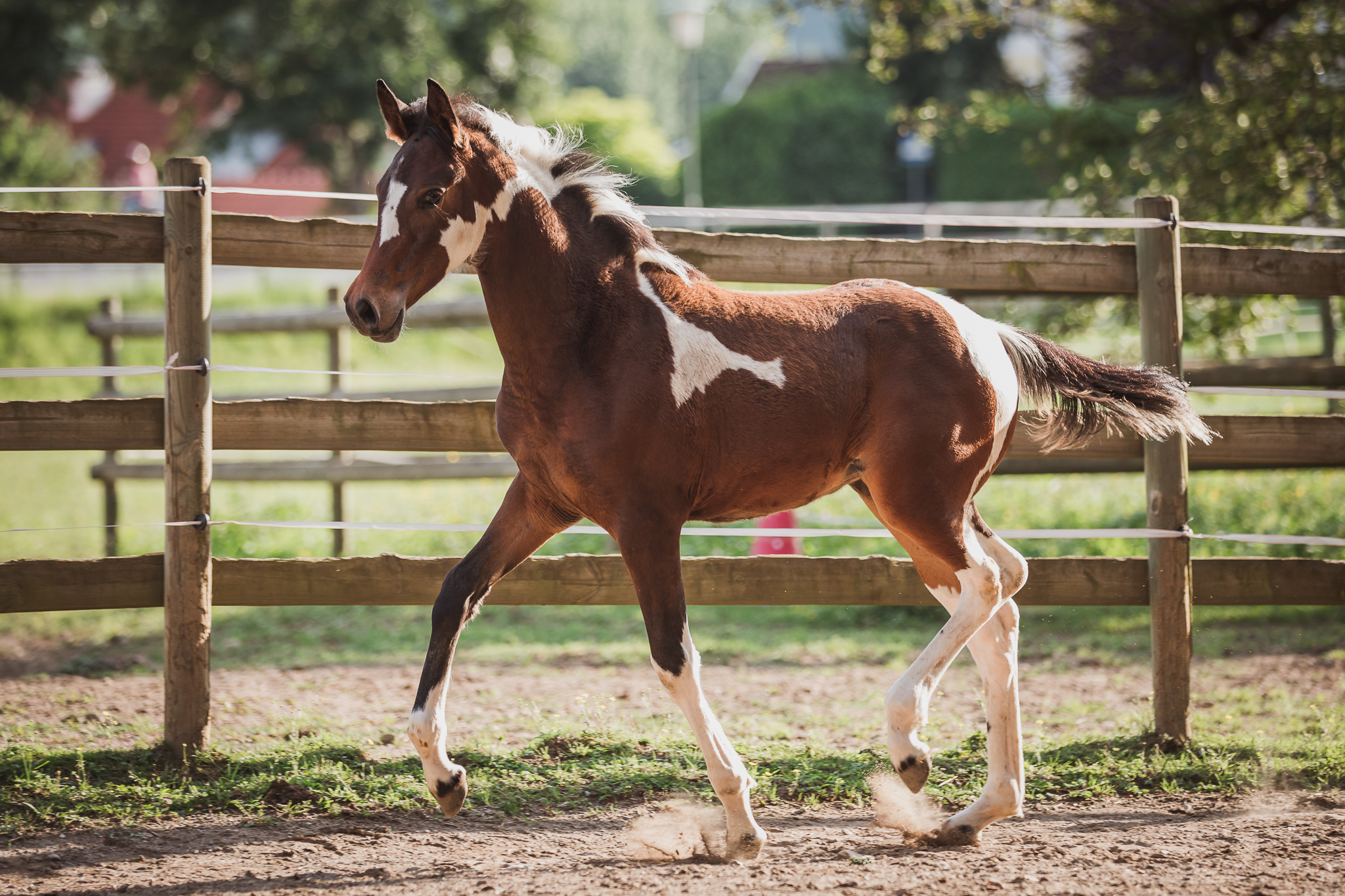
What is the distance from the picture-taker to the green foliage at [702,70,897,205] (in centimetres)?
2553

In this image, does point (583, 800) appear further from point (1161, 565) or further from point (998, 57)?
point (998, 57)

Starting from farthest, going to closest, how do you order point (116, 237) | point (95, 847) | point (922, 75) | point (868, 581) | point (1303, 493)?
point (922, 75), point (1303, 493), point (868, 581), point (116, 237), point (95, 847)

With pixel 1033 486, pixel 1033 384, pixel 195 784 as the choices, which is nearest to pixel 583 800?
pixel 195 784

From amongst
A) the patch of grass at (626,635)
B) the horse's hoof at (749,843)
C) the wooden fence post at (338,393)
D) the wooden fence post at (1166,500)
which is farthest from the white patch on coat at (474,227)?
the wooden fence post at (338,393)

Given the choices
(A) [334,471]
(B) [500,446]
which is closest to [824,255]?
(B) [500,446]

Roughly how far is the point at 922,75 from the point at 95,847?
28280 millimetres

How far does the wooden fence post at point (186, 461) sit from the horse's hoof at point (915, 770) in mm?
2665

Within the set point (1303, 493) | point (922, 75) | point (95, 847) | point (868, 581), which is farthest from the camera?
point (922, 75)

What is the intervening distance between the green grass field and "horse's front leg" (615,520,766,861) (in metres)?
0.78

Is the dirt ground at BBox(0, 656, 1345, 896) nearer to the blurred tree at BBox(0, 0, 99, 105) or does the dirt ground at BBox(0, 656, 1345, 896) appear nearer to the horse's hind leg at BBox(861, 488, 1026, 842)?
the horse's hind leg at BBox(861, 488, 1026, 842)

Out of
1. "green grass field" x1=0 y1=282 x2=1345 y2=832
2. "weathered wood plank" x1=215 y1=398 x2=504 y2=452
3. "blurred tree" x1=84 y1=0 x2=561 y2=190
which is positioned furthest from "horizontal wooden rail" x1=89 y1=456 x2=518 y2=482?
"blurred tree" x1=84 y1=0 x2=561 y2=190

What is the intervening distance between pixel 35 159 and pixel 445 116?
2896 cm

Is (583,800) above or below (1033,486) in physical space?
below

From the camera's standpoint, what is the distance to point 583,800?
3.89 meters
